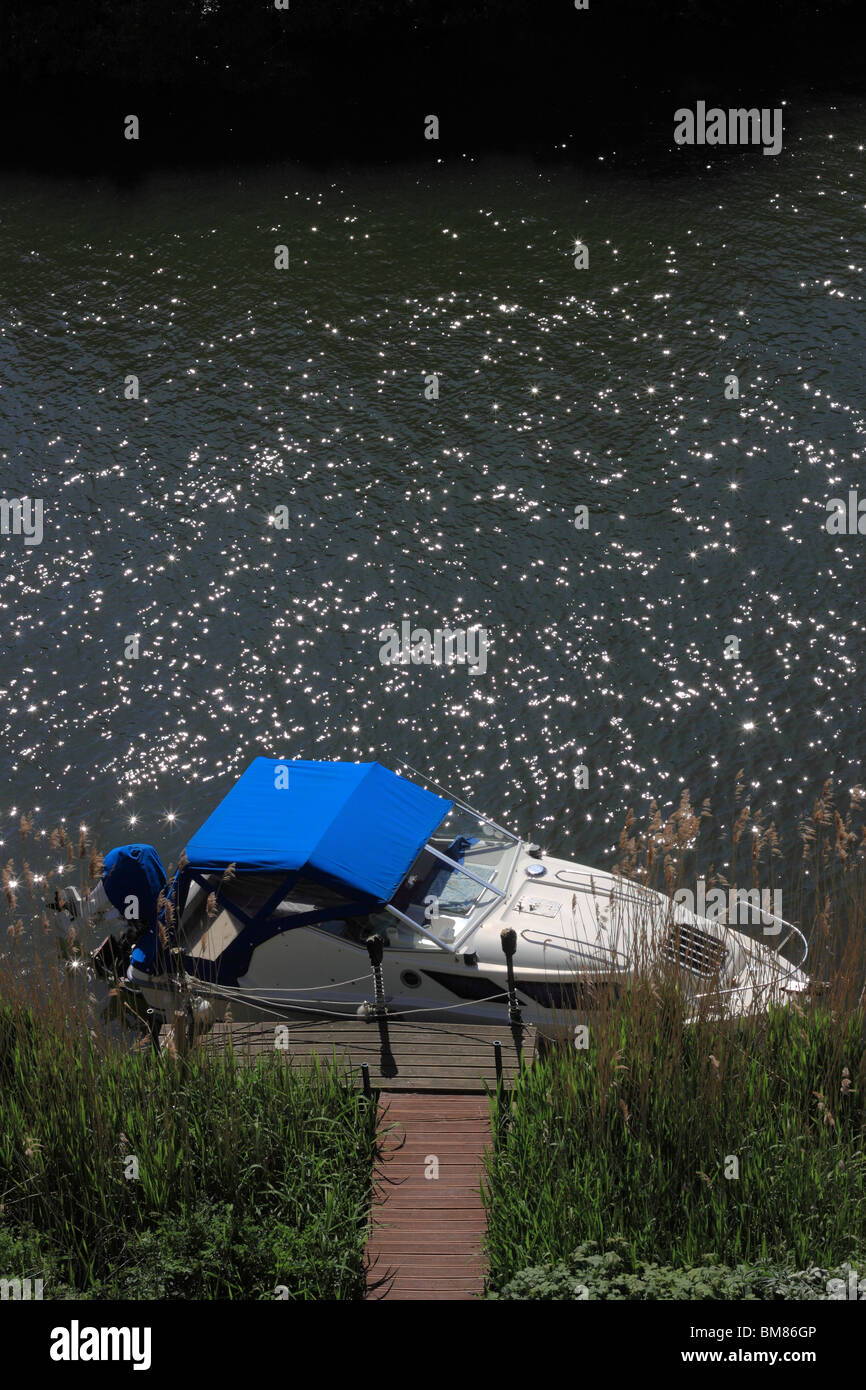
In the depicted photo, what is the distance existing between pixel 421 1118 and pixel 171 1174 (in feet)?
9.17

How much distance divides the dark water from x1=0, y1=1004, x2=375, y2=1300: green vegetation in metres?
7.74

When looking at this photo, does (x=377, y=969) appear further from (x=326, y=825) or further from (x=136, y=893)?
(x=136, y=893)

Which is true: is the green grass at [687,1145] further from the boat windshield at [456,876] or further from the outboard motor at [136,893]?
the outboard motor at [136,893]

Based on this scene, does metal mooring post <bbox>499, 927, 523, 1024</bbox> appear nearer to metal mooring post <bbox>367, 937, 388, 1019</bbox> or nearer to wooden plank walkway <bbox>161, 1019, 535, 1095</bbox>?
wooden plank walkway <bbox>161, 1019, 535, 1095</bbox>

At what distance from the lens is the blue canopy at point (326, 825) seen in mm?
16031

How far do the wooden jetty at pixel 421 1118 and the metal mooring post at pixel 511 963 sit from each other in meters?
0.12

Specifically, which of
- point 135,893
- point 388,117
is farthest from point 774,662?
point 388,117

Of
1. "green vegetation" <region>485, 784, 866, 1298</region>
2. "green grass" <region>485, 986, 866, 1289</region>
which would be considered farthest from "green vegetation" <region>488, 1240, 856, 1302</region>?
"green grass" <region>485, 986, 866, 1289</region>

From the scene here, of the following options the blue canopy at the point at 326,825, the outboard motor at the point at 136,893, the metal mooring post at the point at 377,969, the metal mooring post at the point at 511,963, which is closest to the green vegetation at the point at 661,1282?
the metal mooring post at the point at 511,963

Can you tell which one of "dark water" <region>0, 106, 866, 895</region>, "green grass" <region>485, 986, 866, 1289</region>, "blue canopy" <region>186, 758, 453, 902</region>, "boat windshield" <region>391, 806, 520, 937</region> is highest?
"dark water" <region>0, 106, 866, 895</region>

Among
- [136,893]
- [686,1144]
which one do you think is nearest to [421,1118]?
[686,1144]

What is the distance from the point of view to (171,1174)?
38.6 feet

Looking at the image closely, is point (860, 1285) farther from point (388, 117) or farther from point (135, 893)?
point (388, 117)

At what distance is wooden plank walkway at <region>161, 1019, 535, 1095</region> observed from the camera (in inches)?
562
